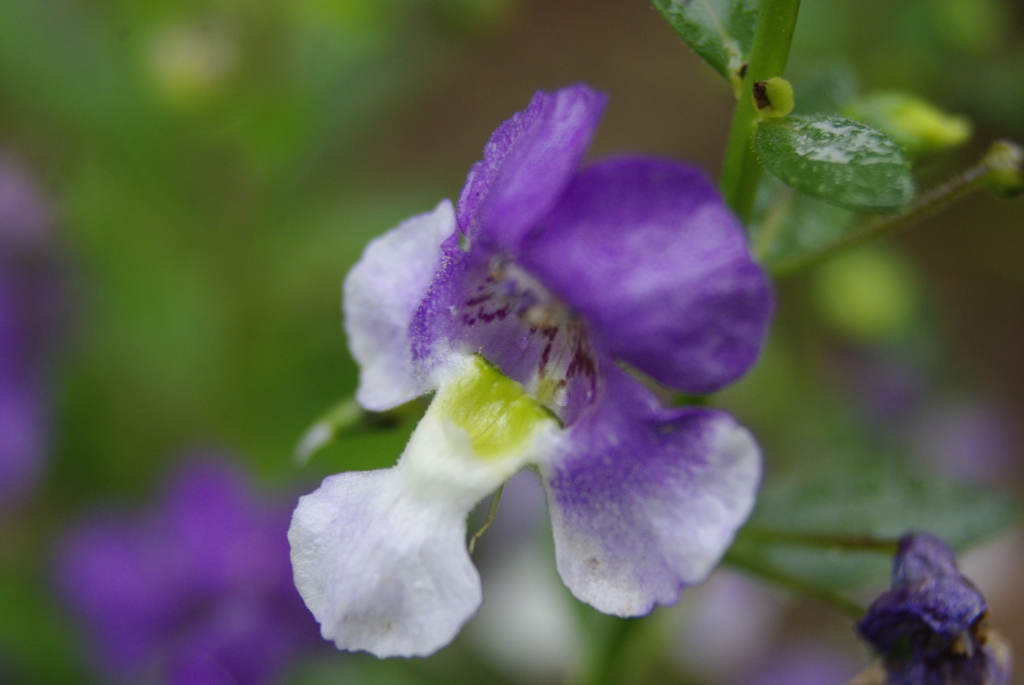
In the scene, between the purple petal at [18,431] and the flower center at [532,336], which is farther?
the purple petal at [18,431]

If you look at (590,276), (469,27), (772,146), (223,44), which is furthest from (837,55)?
(590,276)

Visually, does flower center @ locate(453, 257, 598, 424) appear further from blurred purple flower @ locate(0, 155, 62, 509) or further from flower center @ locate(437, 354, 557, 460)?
blurred purple flower @ locate(0, 155, 62, 509)

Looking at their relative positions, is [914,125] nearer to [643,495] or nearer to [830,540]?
[830,540]

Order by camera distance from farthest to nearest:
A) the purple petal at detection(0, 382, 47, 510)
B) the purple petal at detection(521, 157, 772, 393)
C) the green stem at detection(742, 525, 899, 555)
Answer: the purple petal at detection(0, 382, 47, 510) < the green stem at detection(742, 525, 899, 555) < the purple petal at detection(521, 157, 772, 393)

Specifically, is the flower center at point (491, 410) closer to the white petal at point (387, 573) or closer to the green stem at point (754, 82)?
the white petal at point (387, 573)

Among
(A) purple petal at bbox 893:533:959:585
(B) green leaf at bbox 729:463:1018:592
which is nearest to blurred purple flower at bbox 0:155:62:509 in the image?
(B) green leaf at bbox 729:463:1018:592

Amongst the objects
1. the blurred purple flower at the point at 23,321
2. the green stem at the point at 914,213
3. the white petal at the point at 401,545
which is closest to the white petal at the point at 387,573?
the white petal at the point at 401,545

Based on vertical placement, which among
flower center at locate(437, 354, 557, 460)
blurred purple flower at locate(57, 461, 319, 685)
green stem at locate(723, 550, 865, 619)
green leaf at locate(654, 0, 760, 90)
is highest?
green leaf at locate(654, 0, 760, 90)

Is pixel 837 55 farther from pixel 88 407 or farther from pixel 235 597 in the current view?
pixel 88 407
